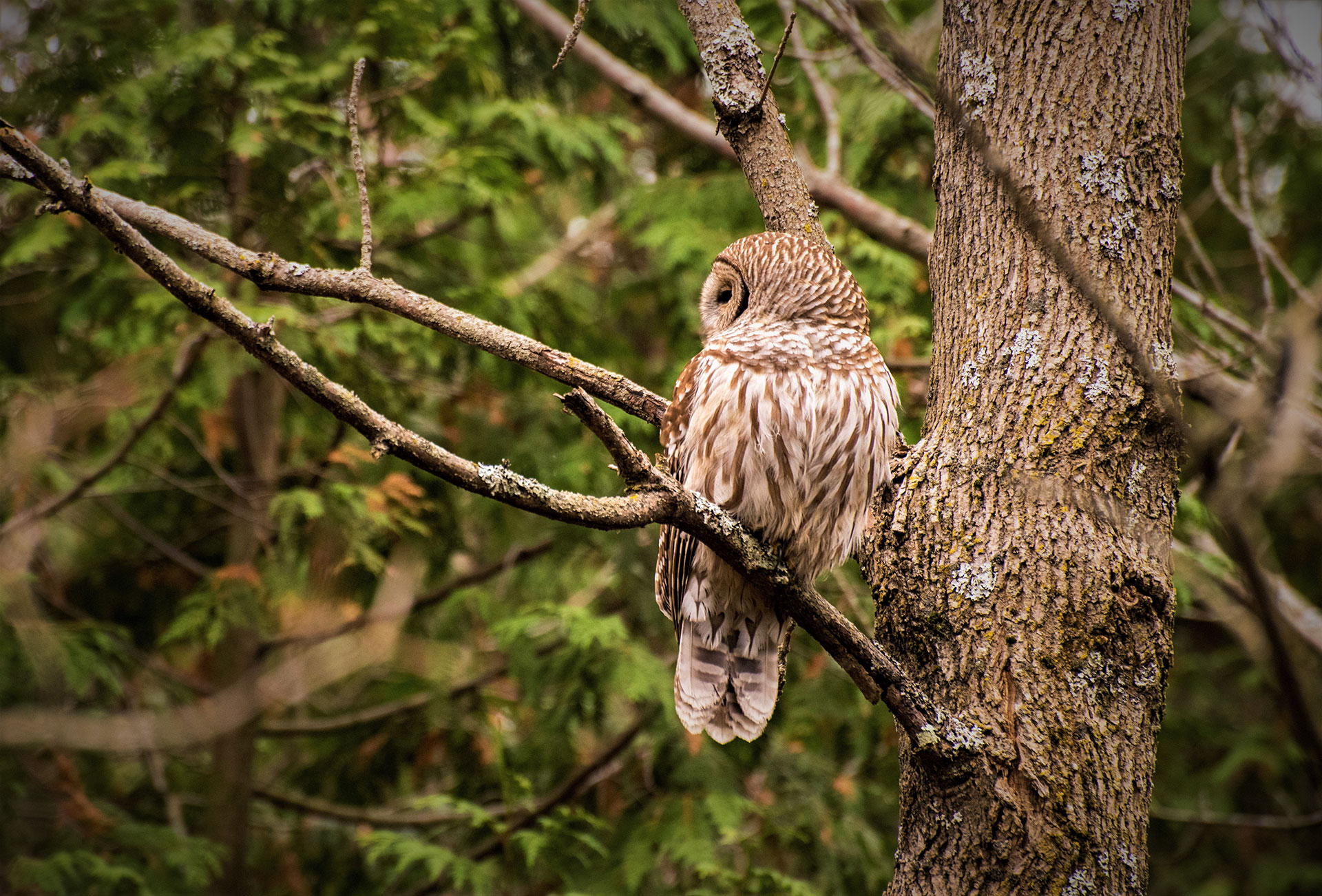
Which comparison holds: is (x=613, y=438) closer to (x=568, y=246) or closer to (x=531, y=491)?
(x=531, y=491)

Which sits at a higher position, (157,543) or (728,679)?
(157,543)

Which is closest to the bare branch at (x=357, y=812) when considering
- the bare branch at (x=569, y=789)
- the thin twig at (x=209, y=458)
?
the bare branch at (x=569, y=789)

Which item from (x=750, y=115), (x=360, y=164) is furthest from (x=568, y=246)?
(x=360, y=164)

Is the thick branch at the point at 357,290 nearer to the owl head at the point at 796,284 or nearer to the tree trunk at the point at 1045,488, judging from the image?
the owl head at the point at 796,284

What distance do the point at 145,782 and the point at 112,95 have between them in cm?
384

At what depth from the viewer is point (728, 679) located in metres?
3.21

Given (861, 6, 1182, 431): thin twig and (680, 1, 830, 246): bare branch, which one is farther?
(680, 1, 830, 246): bare branch

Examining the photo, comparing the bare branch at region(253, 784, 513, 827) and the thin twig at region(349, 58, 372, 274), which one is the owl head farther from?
the bare branch at region(253, 784, 513, 827)

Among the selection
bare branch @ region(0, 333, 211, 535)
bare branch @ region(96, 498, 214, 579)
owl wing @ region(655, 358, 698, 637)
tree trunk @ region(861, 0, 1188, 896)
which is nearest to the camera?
tree trunk @ region(861, 0, 1188, 896)

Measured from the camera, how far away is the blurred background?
179 inches

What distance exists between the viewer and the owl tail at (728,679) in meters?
3.18

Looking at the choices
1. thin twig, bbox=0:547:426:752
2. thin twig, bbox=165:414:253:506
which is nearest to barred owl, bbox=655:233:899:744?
thin twig, bbox=0:547:426:752

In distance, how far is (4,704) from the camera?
17.6 feet

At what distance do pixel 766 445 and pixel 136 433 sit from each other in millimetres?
3368
